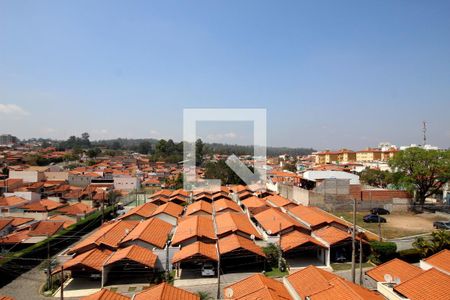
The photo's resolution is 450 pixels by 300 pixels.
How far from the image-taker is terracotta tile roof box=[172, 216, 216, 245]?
1714cm

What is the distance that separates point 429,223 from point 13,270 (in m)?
23.8

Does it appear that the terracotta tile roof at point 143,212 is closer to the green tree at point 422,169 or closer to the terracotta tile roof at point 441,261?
the terracotta tile roof at point 441,261

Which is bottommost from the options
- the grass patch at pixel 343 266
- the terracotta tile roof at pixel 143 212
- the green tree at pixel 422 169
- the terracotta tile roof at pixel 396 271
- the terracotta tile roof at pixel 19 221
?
the terracotta tile roof at pixel 19 221

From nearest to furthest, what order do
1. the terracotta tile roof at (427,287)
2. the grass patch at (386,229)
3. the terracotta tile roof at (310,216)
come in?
the terracotta tile roof at (427,287)
the terracotta tile roof at (310,216)
the grass patch at (386,229)

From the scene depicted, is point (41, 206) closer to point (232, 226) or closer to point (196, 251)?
point (232, 226)

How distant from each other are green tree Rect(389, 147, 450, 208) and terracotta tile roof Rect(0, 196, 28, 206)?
31.8m

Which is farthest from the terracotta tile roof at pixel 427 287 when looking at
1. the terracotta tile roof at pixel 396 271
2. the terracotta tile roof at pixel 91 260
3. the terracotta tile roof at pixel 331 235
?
the terracotta tile roof at pixel 91 260

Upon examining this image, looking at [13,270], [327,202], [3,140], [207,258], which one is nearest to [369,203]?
[327,202]

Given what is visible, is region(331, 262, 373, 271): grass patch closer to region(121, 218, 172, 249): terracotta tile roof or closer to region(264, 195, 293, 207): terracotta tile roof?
region(121, 218, 172, 249): terracotta tile roof

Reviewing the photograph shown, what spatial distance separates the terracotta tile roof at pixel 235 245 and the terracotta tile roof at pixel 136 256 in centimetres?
309

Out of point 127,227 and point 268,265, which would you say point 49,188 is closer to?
point 127,227

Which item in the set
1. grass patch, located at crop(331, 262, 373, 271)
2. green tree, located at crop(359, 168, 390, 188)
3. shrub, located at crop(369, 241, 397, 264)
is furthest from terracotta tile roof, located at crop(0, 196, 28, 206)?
green tree, located at crop(359, 168, 390, 188)

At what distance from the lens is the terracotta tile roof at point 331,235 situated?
16.1m

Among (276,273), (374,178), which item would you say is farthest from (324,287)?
(374,178)
